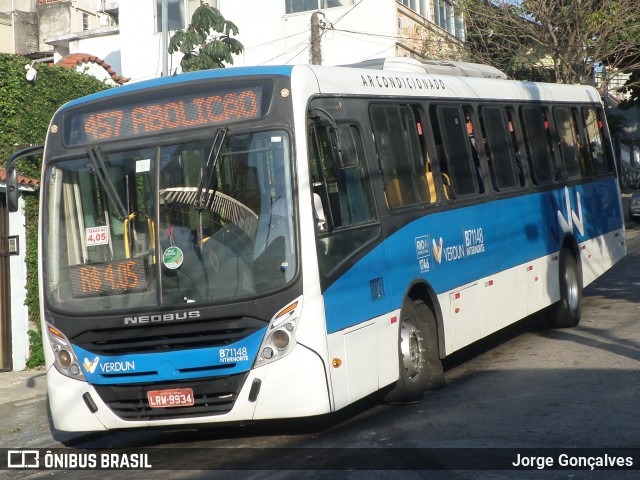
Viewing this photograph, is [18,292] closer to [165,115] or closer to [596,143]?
[165,115]

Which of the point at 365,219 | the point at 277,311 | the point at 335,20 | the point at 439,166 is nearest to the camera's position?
the point at 277,311

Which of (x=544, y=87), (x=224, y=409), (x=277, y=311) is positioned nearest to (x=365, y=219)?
(x=277, y=311)

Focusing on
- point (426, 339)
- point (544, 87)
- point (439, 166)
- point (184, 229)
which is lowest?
point (426, 339)

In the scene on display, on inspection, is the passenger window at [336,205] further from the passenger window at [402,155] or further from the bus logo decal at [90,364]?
the bus logo decal at [90,364]

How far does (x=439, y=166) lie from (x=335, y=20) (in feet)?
72.6

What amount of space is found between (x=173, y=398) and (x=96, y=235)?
5.02ft

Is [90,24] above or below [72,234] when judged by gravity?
above

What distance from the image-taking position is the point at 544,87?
15125 millimetres

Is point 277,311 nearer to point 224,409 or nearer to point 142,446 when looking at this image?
point 224,409

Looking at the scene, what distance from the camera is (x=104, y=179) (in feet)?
28.8

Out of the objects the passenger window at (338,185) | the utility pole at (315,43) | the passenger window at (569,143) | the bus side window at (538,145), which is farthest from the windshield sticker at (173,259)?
the utility pole at (315,43)

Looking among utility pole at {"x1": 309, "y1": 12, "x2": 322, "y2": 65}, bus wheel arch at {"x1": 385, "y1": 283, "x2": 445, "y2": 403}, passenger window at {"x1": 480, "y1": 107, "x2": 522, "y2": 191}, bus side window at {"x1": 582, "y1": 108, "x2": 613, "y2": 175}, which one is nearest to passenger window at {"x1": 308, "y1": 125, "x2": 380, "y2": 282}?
bus wheel arch at {"x1": 385, "y1": 283, "x2": 445, "y2": 403}

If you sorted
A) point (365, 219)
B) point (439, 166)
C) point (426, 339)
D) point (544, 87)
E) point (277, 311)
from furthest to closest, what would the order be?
point (544, 87) → point (439, 166) → point (426, 339) → point (365, 219) → point (277, 311)

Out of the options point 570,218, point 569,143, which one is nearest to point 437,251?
point 570,218
